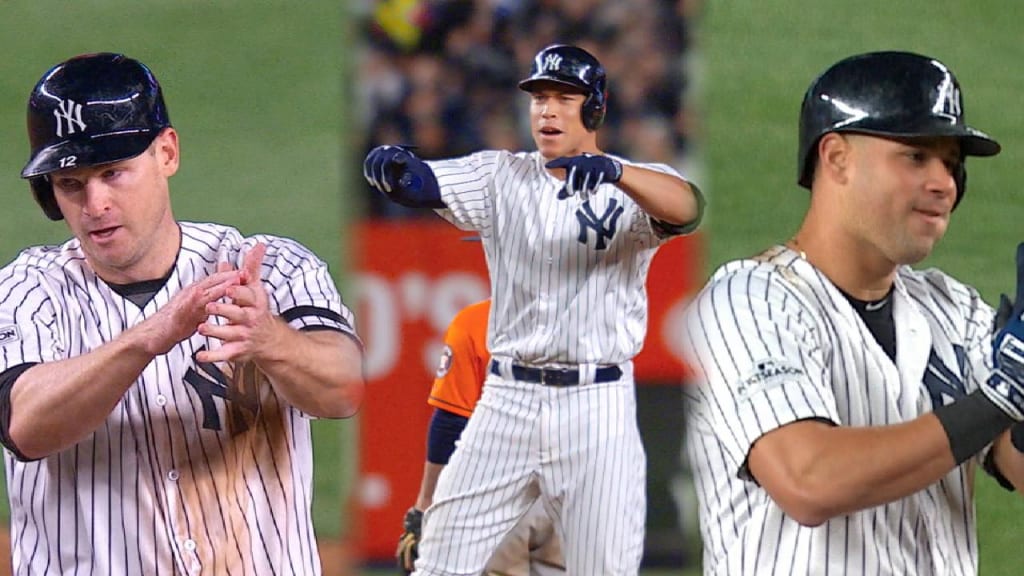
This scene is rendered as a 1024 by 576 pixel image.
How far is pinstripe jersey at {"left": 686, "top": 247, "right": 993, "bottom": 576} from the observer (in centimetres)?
156

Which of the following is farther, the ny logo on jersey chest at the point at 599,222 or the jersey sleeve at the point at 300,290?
the ny logo on jersey chest at the point at 599,222

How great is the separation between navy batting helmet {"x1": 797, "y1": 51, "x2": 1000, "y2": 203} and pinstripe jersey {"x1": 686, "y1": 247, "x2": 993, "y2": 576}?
15 centimetres

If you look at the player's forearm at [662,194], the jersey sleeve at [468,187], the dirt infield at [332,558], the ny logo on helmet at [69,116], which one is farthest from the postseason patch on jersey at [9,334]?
the dirt infield at [332,558]

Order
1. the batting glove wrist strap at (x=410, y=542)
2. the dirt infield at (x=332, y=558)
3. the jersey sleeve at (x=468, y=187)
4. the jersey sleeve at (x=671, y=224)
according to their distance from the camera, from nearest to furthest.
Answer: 1. the jersey sleeve at (x=671, y=224)
2. the jersey sleeve at (x=468, y=187)
3. the batting glove wrist strap at (x=410, y=542)
4. the dirt infield at (x=332, y=558)

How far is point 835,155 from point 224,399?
775 millimetres

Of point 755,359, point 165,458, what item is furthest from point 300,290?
point 755,359

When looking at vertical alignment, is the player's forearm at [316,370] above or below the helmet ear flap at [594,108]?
below

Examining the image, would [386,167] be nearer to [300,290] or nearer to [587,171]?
[587,171]

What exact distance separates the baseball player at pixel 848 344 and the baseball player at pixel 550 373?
1.39m

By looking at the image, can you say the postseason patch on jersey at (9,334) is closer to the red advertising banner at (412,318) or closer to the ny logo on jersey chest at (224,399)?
the ny logo on jersey chest at (224,399)

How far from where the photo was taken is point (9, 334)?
1812 mm

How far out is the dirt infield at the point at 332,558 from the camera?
3.60 metres

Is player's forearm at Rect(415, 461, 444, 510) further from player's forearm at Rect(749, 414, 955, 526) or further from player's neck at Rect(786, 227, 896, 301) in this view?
player's forearm at Rect(749, 414, 955, 526)

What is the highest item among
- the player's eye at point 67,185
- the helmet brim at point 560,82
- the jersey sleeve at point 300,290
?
the helmet brim at point 560,82
